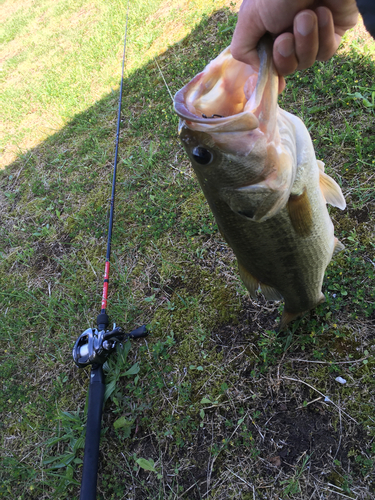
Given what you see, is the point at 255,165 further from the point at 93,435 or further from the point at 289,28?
the point at 93,435

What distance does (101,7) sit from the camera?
8.34 m

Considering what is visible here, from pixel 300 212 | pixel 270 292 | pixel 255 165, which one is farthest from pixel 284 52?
pixel 270 292

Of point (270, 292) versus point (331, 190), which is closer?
point (331, 190)

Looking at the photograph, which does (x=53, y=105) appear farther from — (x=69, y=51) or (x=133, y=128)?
(x=133, y=128)

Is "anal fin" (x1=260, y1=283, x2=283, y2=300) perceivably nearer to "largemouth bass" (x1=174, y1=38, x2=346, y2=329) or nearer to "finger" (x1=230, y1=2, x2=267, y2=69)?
"largemouth bass" (x1=174, y1=38, x2=346, y2=329)

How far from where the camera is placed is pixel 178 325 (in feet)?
9.21

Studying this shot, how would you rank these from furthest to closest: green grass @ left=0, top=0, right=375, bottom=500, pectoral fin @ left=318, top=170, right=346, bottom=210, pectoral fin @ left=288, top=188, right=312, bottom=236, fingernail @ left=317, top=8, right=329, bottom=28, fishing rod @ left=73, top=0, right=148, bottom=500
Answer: fishing rod @ left=73, top=0, right=148, bottom=500 → green grass @ left=0, top=0, right=375, bottom=500 → pectoral fin @ left=318, top=170, right=346, bottom=210 → pectoral fin @ left=288, top=188, right=312, bottom=236 → fingernail @ left=317, top=8, right=329, bottom=28

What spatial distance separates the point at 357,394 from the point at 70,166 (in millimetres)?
4630

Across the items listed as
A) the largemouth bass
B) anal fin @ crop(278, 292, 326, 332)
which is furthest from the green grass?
the largemouth bass

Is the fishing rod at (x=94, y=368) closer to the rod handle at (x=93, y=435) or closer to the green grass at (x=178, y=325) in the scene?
the rod handle at (x=93, y=435)

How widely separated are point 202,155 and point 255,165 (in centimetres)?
22

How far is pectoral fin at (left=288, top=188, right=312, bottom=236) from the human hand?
55 centimetres

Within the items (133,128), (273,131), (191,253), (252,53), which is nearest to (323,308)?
(191,253)

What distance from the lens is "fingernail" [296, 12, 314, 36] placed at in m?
1.23
